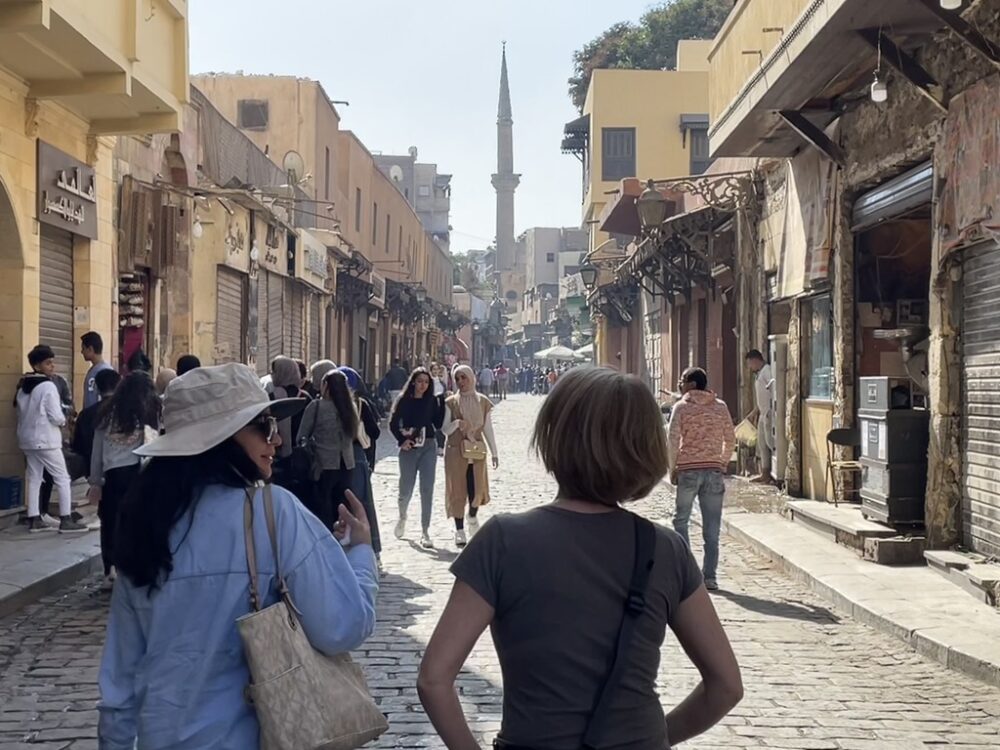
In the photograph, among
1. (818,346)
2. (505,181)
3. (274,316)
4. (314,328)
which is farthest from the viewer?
(505,181)

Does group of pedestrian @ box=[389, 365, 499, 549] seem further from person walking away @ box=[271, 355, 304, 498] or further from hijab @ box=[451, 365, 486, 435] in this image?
person walking away @ box=[271, 355, 304, 498]

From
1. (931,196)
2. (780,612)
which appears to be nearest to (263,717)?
(780,612)

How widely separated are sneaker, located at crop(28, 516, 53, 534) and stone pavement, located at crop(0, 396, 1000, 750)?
7.17ft

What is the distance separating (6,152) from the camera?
1109 centimetres

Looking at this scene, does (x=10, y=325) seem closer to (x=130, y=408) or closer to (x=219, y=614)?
(x=130, y=408)

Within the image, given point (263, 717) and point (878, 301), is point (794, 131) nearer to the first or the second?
point (878, 301)

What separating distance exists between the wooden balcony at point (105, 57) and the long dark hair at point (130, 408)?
10.9ft

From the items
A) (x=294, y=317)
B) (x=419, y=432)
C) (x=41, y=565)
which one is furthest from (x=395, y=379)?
(x=41, y=565)

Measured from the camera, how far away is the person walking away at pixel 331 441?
8.69 metres

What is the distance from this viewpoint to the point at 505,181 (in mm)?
108438

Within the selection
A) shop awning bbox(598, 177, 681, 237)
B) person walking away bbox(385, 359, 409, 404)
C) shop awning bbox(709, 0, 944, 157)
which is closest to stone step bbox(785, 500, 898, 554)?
shop awning bbox(709, 0, 944, 157)

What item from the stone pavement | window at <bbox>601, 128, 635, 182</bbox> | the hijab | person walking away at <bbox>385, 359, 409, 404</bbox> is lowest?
the stone pavement

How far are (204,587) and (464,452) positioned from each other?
839 centimetres

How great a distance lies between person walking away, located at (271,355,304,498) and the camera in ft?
28.3
